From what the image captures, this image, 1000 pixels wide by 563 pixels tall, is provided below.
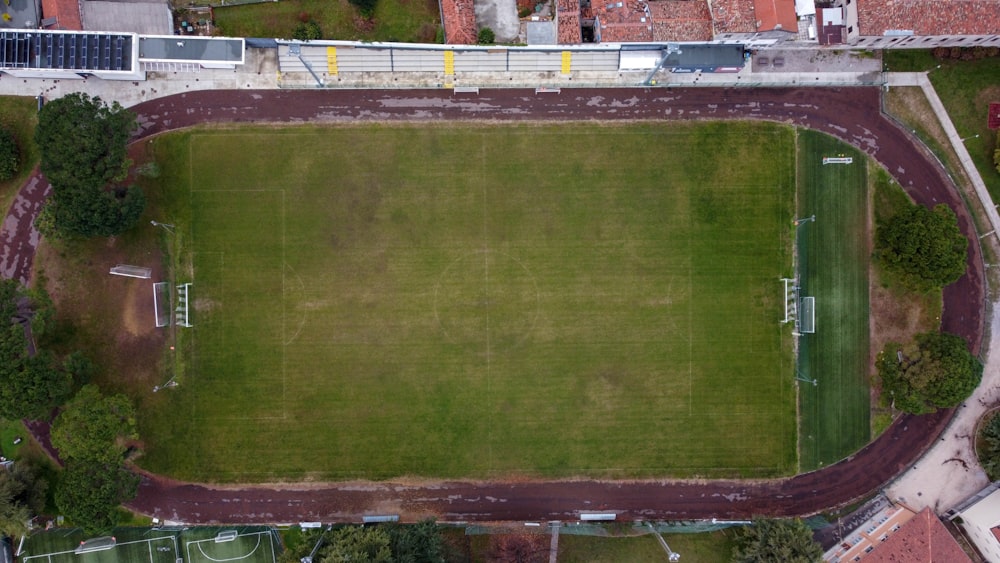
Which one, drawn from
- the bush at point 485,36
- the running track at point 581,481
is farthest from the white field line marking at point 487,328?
the bush at point 485,36

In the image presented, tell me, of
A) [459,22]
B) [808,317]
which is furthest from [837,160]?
[459,22]

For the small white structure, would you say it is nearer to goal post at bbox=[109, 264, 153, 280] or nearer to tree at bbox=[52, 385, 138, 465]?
tree at bbox=[52, 385, 138, 465]

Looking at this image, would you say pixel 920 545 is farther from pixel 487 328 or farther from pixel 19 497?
pixel 19 497

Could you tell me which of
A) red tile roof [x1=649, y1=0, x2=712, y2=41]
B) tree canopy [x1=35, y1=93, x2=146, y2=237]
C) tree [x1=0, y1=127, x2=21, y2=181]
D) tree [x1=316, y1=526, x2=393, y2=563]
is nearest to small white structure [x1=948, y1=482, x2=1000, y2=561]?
red tile roof [x1=649, y1=0, x2=712, y2=41]

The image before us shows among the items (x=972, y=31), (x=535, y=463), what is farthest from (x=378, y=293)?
(x=972, y=31)

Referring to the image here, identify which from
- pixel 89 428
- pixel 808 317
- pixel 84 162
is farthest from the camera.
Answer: pixel 808 317

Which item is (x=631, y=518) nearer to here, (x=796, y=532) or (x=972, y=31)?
(x=796, y=532)
